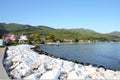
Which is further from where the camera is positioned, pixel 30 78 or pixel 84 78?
pixel 84 78

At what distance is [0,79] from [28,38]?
411 feet

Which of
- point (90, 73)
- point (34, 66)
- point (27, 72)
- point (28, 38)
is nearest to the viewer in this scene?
point (27, 72)

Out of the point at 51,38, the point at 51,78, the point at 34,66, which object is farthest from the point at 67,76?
the point at 51,38

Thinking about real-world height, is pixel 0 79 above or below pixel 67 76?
above

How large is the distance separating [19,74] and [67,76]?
2.66 meters

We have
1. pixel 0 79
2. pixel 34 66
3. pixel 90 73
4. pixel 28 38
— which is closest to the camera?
pixel 0 79

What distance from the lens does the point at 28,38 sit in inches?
5202

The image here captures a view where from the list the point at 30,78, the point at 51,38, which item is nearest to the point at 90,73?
the point at 30,78

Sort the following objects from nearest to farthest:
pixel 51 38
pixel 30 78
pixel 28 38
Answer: pixel 30 78, pixel 28 38, pixel 51 38

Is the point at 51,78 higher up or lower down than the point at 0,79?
lower down

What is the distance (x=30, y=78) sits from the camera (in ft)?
34.4

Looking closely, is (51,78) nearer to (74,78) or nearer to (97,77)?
(74,78)

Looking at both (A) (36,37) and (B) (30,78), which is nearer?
(B) (30,78)

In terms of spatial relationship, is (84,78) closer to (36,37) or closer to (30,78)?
(30,78)
